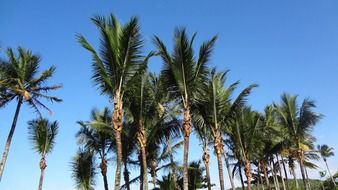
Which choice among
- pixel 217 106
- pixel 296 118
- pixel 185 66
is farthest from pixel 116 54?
pixel 296 118

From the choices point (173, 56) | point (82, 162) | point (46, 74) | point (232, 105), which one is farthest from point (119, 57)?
point (82, 162)

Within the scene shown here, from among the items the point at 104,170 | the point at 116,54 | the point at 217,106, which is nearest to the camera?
the point at 116,54

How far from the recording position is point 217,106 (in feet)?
58.7

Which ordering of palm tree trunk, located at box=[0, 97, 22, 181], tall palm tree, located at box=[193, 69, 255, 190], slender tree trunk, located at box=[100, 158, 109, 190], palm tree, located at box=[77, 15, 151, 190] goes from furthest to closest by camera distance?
1. slender tree trunk, located at box=[100, 158, 109, 190]
2. palm tree trunk, located at box=[0, 97, 22, 181]
3. tall palm tree, located at box=[193, 69, 255, 190]
4. palm tree, located at box=[77, 15, 151, 190]

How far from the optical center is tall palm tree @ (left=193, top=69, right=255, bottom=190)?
17562 millimetres

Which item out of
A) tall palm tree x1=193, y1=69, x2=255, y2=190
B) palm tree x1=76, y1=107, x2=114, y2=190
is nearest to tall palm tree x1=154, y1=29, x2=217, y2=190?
tall palm tree x1=193, y1=69, x2=255, y2=190

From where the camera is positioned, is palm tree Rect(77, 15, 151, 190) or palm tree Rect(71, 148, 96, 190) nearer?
palm tree Rect(77, 15, 151, 190)

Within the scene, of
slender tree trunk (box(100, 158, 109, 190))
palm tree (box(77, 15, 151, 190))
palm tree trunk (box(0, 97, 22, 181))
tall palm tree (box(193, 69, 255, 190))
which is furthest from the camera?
slender tree trunk (box(100, 158, 109, 190))

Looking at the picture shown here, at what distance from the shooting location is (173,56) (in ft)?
51.4

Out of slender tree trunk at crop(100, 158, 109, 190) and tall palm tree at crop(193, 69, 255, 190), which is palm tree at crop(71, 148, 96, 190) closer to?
slender tree trunk at crop(100, 158, 109, 190)

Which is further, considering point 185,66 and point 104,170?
point 104,170

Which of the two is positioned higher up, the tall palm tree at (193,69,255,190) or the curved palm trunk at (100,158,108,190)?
the tall palm tree at (193,69,255,190)

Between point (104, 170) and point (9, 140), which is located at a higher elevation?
point (9, 140)

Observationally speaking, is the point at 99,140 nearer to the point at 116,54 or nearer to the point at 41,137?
the point at 41,137
